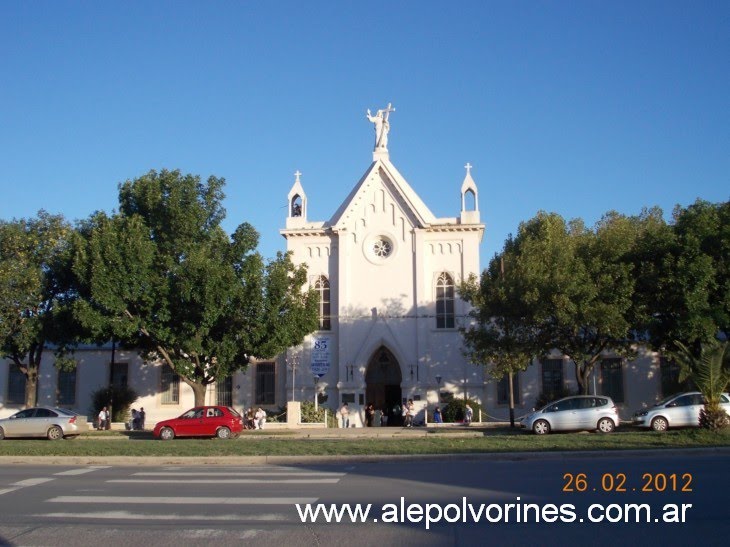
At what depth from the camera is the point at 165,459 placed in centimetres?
1852

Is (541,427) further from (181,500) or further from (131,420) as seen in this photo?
(131,420)

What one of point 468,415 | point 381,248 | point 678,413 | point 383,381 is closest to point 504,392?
point 468,415

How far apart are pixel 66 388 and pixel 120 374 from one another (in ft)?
10.0

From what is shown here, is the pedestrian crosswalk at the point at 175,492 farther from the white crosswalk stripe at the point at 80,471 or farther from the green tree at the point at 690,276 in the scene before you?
the green tree at the point at 690,276

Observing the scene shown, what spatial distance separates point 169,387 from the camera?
38969 mm

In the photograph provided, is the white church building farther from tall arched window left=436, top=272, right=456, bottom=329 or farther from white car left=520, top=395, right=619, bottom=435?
white car left=520, top=395, right=619, bottom=435

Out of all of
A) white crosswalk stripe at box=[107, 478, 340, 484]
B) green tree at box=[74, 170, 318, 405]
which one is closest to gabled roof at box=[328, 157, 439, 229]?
green tree at box=[74, 170, 318, 405]

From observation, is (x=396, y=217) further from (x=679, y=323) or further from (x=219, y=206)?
(x=679, y=323)

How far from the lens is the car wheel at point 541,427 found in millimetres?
26266

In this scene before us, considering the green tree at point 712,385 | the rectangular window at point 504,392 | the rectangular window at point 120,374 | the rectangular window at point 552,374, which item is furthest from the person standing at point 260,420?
the green tree at point 712,385

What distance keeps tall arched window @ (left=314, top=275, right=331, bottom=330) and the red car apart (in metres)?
10.8

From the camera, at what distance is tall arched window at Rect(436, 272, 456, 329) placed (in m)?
38.0

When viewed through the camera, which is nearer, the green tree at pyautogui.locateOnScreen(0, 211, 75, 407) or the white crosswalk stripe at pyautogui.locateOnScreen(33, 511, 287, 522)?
the white crosswalk stripe at pyautogui.locateOnScreen(33, 511, 287, 522)

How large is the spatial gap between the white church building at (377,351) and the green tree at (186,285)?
5.59 m
